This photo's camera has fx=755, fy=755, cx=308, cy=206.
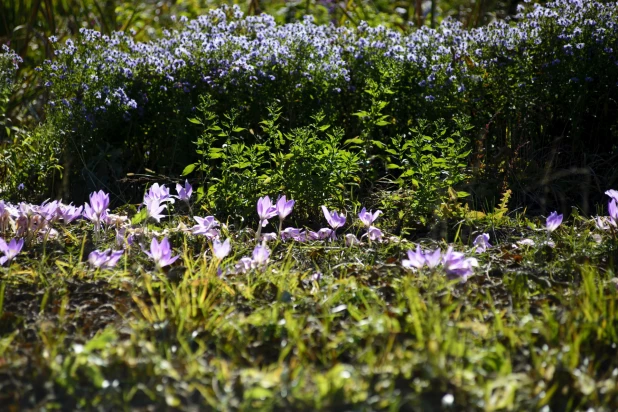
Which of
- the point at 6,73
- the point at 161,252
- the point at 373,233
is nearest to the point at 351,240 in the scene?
the point at 373,233

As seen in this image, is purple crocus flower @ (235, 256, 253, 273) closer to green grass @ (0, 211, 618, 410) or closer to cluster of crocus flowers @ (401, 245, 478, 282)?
green grass @ (0, 211, 618, 410)

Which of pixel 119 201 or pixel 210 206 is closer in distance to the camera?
pixel 210 206

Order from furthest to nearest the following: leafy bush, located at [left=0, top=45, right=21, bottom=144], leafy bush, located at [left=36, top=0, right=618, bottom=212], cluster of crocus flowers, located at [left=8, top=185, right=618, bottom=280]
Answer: leafy bush, located at [left=0, top=45, right=21, bottom=144]
leafy bush, located at [left=36, top=0, right=618, bottom=212]
cluster of crocus flowers, located at [left=8, top=185, right=618, bottom=280]

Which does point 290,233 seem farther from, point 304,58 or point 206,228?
point 304,58

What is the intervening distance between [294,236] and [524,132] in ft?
5.44

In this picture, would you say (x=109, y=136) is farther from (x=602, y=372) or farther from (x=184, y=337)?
(x=602, y=372)

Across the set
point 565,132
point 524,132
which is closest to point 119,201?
point 524,132

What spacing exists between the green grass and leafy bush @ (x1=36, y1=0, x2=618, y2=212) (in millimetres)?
1249

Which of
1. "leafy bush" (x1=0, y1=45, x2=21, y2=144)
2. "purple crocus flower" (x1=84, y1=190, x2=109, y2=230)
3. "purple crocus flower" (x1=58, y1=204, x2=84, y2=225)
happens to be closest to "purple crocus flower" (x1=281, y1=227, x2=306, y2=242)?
"purple crocus flower" (x1=84, y1=190, x2=109, y2=230)

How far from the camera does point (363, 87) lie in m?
4.28

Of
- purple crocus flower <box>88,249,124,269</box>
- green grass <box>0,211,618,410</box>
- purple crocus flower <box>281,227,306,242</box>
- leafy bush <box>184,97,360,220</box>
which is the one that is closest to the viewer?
green grass <box>0,211,618,410</box>

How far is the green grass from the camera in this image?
6.49 ft

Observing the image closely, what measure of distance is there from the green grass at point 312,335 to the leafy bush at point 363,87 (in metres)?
1.25

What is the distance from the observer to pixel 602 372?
2.15 metres
